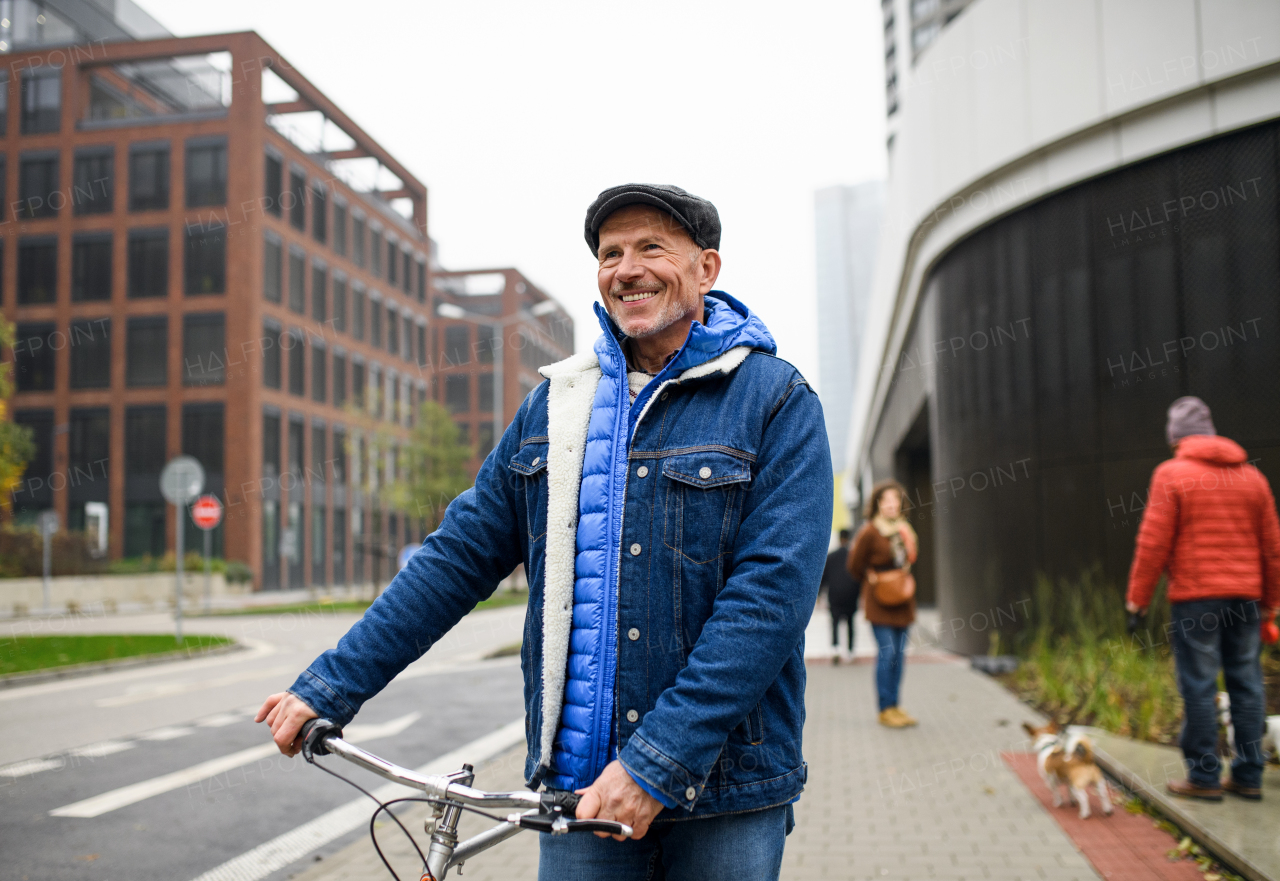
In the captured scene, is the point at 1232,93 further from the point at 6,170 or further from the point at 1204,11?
the point at 6,170

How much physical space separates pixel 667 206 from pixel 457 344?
75.7 metres

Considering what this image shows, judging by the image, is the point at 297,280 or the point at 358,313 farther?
the point at 358,313

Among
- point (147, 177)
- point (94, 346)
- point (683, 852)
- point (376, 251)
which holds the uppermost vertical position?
point (147, 177)

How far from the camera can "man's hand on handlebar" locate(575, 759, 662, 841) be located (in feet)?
6.00

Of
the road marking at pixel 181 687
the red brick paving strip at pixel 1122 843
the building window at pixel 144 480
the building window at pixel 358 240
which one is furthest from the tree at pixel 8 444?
the building window at pixel 358 240

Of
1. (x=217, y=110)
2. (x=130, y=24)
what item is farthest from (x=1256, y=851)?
(x=130, y=24)

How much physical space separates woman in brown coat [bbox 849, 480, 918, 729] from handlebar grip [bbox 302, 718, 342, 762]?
20.6 feet

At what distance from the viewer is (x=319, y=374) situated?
50.2 m

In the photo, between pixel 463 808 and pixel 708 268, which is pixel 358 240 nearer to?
pixel 708 268

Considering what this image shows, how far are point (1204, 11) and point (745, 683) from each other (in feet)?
33.0

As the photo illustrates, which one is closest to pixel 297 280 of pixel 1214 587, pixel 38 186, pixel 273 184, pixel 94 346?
pixel 273 184

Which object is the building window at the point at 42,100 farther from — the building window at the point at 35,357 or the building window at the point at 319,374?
the building window at the point at 319,374

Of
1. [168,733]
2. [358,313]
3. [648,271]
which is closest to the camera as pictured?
[648,271]

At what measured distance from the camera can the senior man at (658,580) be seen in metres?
1.93
